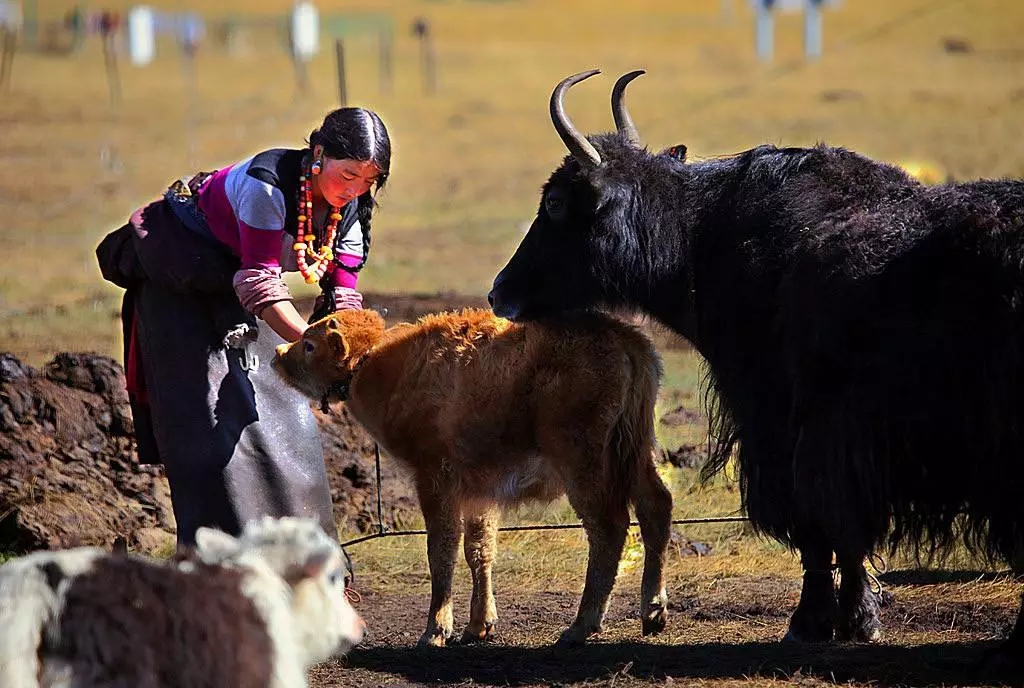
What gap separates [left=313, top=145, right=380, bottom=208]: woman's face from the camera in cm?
627

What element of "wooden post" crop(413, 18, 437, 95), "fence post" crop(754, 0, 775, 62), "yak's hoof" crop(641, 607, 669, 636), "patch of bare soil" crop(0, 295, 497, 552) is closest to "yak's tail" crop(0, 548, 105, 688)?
"yak's hoof" crop(641, 607, 669, 636)

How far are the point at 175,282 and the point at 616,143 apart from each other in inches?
83.8

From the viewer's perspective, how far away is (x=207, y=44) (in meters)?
51.1

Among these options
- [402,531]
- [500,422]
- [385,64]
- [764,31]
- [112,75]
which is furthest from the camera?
[764,31]

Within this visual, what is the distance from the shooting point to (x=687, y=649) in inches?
247

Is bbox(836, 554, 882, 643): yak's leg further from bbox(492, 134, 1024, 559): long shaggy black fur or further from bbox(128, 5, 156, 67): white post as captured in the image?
bbox(128, 5, 156, 67): white post

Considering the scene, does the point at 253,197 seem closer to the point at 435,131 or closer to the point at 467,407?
the point at 467,407

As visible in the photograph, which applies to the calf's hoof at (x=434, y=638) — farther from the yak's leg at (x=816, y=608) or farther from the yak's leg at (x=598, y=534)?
the yak's leg at (x=816, y=608)

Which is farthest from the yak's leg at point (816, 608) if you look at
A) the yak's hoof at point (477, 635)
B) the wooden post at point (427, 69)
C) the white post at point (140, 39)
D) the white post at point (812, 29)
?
the white post at point (812, 29)

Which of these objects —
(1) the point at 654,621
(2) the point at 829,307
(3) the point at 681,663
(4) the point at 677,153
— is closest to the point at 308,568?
(3) the point at 681,663

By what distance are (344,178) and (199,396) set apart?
3.86 feet

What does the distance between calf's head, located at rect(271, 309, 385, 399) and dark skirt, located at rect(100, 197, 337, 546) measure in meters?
0.21

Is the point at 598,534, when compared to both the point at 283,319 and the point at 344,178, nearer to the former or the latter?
the point at 283,319

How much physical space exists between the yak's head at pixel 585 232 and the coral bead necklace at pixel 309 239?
80 cm
